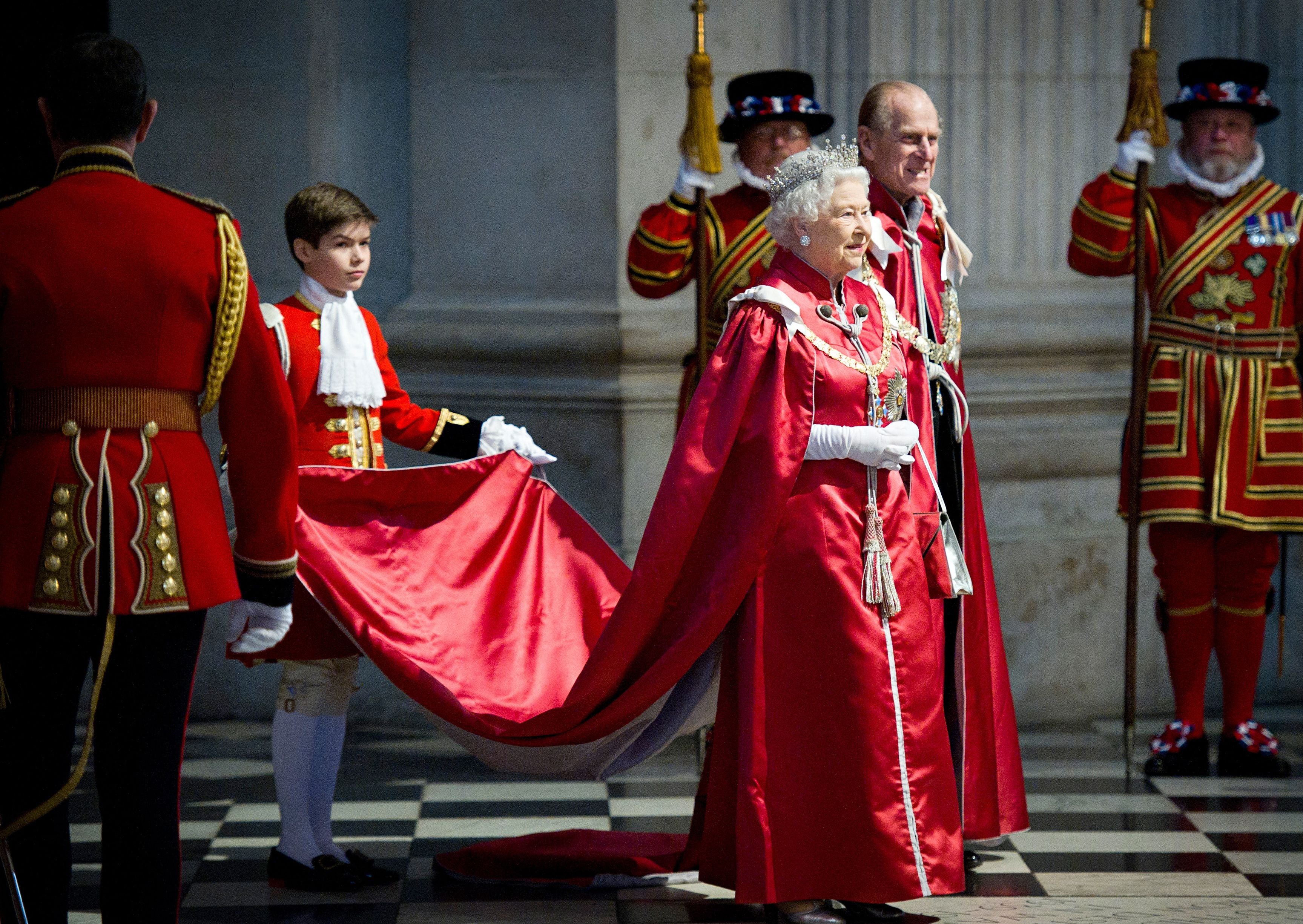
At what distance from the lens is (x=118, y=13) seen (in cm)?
611

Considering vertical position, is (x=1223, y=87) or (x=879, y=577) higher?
(x=1223, y=87)

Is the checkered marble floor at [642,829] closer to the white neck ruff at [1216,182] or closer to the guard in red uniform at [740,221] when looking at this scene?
the guard in red uniform at [740,221]

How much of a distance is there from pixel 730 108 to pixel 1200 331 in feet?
4.84

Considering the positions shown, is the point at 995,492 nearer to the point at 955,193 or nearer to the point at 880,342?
the point at 955,193

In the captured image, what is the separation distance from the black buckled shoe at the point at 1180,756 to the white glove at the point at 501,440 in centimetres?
209

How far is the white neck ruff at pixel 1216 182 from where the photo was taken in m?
5.34

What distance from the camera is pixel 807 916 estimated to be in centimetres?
375

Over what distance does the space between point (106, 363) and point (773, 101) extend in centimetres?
279


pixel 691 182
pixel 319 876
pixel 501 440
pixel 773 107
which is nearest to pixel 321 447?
pixel 501 440

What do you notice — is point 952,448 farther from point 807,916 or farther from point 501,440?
Answer: point 807,916

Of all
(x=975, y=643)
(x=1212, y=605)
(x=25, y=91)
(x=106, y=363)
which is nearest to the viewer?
(x=106, y=363)

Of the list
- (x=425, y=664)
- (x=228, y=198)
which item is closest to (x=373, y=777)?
(x=425, y=664)

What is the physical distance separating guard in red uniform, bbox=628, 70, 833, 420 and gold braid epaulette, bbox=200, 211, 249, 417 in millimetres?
2364

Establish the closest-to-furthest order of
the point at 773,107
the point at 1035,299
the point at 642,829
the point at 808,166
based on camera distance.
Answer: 1. the point at 808,166
2. the point at 642,829
3. the point at 773,107
4. the point at 1035,299
